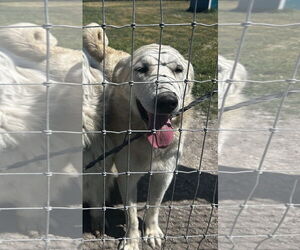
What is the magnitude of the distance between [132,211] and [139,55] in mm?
1026

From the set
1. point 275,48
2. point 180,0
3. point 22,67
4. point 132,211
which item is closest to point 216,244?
point 132,211

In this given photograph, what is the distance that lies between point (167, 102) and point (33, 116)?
87 centimetres

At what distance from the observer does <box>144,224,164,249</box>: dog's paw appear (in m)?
2.90

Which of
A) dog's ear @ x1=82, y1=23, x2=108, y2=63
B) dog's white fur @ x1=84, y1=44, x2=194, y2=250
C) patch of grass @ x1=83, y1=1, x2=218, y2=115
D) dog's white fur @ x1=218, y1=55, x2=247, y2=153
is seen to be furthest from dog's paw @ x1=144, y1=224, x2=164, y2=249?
patch of grass @ x1=83, y1=1, x2=218, y2=115

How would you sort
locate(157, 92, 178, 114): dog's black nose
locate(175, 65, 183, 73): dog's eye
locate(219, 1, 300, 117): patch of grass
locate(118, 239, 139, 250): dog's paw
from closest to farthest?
locate(157, 92, 178, 114): dog's black nose → locate(175, 65, 183, 73): dog's eye → locate(118, 239, 139, 250): dog's paw → locate(219, 1, 300, 117): patch of grass

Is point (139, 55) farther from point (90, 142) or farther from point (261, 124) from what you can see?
point (261, 124)

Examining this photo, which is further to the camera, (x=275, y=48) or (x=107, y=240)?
(x=275, y=48)

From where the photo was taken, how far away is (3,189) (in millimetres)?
2734

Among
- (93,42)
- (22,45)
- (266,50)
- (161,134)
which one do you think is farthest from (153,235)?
(266,50)

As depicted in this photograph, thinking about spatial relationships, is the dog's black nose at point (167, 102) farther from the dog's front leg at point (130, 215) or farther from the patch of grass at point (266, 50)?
the patch of grass at point (266, 50)

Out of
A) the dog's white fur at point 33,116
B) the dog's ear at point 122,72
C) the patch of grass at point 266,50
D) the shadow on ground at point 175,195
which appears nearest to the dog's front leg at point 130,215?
the shadow on ground at point 175,195

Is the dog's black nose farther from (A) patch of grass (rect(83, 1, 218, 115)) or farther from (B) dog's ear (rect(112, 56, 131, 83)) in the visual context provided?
(A) patch of grass (rect(83, 1, 218, 115))

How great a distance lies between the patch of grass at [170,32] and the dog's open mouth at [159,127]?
227cm

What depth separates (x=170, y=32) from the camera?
8102 mm
